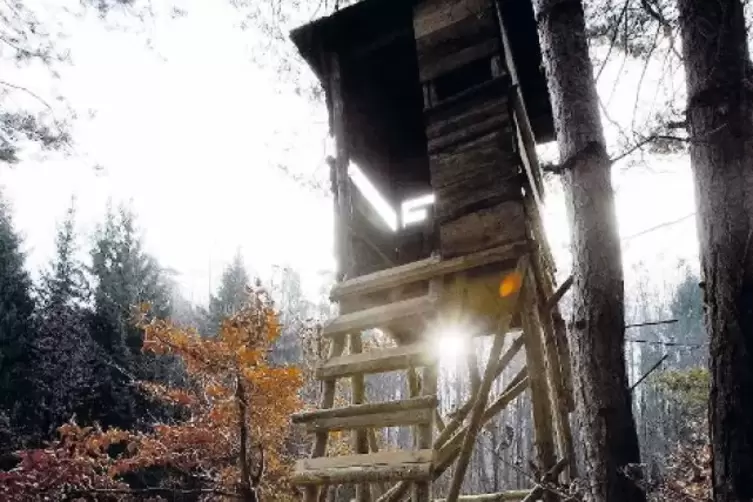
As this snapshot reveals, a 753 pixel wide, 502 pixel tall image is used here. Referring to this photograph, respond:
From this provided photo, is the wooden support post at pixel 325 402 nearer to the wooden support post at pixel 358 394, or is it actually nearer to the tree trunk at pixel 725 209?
the wooden support post at pixel 358 394

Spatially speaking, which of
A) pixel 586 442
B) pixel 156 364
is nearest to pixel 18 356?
pixel 156 364

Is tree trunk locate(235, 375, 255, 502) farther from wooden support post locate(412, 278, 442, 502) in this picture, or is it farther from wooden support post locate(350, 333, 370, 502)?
wooden support post locate(412, 278, 442, 502)

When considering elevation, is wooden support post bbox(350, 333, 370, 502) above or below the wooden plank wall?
below

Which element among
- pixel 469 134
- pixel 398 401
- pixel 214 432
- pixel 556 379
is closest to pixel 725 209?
pixel 398 401

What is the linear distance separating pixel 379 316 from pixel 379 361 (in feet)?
1.81

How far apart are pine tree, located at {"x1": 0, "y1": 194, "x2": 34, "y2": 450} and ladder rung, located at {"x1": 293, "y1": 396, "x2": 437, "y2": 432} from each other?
51.6ft

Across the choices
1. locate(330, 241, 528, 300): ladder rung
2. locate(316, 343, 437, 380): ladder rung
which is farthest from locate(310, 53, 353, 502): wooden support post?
locate(316, 343, 437, 380): ladder rung

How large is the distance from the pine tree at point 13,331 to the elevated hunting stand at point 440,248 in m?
15.2

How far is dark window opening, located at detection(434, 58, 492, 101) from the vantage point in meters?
6.40

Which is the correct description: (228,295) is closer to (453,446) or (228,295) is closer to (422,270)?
(453,446)

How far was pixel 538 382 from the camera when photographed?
5.99 m

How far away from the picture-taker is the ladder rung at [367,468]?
3773 mm

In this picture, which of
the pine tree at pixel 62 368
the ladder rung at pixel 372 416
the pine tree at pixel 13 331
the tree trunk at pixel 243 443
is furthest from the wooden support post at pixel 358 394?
the pine tree at pixel 13 331

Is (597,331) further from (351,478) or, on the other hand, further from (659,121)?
(659,121)
